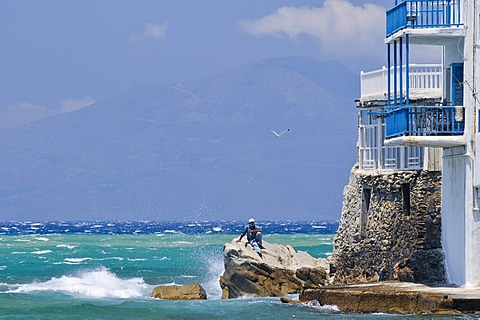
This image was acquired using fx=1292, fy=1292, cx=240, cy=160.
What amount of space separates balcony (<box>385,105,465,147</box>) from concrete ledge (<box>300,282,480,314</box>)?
3403mm

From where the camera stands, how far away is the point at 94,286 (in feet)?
152

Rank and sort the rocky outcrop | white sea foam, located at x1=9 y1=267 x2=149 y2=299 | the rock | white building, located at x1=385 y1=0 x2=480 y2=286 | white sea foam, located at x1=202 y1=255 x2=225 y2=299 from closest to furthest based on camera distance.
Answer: white building, located at x1=385 y1=0 x2=480 y2=286 < the rocky outcrop < the rock < white sea foam, located at x1=202 y1=255 x2=225 y2=299 < white sea foam, located at x1=9 y1=267 x2=149 y2=299

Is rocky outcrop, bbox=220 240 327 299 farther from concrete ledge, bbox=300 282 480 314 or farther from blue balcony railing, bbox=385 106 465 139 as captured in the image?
blue balcony railing, bbox=385 106 465 139

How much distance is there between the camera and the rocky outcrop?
37.2m

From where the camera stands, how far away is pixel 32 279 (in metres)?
52.4

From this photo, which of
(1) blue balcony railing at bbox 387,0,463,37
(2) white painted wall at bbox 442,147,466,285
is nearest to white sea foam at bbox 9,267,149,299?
(2) white painted wall at bbox 442,147,466,285

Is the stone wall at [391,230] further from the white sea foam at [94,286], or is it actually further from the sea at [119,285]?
the white sea foam at [94,286]

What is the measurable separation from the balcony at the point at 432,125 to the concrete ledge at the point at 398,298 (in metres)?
3.40

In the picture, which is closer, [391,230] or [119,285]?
[391,230]

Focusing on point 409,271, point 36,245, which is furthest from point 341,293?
point 36,245

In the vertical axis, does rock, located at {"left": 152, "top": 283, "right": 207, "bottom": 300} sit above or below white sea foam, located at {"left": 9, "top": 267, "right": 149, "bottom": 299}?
above

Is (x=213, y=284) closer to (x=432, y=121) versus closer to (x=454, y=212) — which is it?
(x=454, y=212)

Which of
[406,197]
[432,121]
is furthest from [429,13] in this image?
[406,197]

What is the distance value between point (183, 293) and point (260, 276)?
231cm
